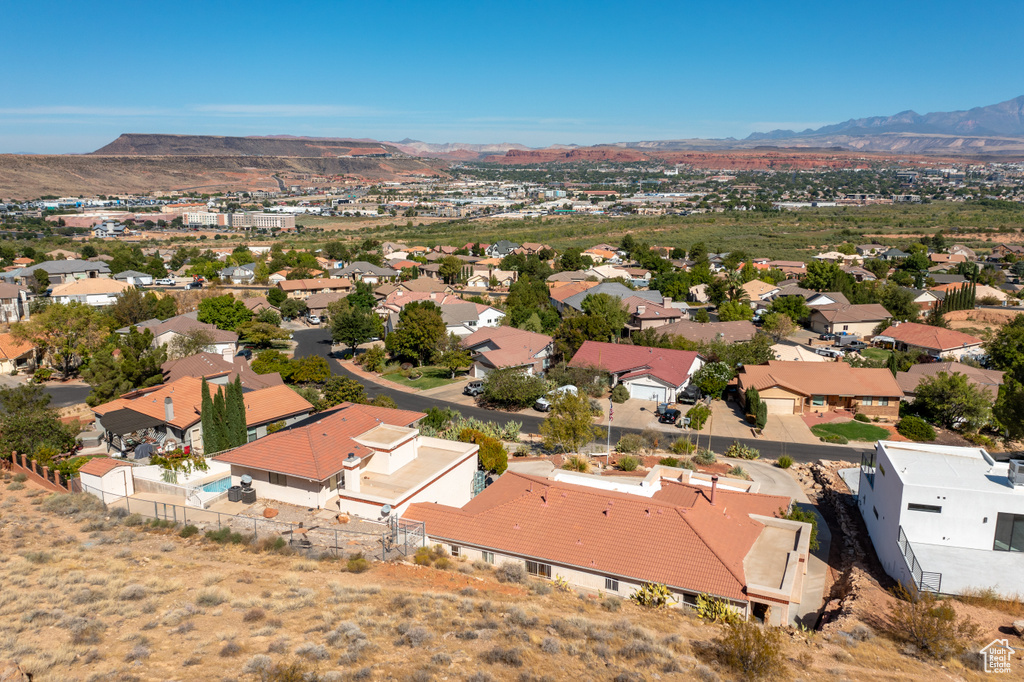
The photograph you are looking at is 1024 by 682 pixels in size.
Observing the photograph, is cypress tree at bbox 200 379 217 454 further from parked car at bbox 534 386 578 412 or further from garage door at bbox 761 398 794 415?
garage door at bbox 761 398 794 415

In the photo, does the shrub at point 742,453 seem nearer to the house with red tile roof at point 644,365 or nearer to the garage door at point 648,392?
the house with red tile roof at point 644,365

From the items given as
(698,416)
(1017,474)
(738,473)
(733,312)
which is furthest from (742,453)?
(733,312)

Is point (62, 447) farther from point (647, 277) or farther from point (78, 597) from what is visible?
point (647, 277)

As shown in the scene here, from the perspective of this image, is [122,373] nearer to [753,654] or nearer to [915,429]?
[753,654]

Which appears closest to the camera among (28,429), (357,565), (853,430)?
(357,565)

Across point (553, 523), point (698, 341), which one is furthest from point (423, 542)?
point (698, 341)

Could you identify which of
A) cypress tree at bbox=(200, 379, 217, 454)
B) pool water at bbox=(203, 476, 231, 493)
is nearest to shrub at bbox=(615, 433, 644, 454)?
pool water at bbox=(203, 476, 231, 493)
